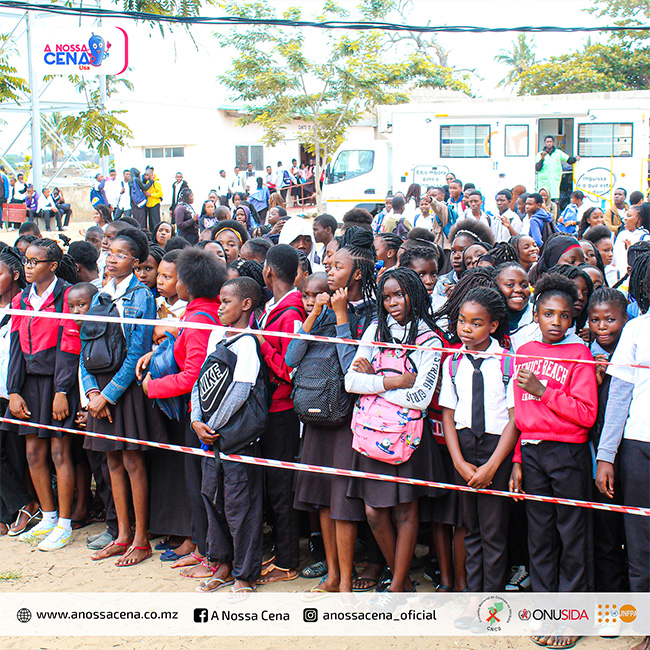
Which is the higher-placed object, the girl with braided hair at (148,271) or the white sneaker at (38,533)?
the girl with braided hair at (148,271)

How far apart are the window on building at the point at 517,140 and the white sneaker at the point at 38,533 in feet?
47.3

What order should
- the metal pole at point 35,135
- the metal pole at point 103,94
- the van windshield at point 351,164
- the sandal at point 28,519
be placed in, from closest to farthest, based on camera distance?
the sandal at point 28,519
the metal pole at point 103,94
the metal pole at point 35,135
the van windshield at point 351,164

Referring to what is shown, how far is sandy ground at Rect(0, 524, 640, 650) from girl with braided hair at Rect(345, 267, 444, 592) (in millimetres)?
363

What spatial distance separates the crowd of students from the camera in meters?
3.57

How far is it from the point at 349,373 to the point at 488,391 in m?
0.70

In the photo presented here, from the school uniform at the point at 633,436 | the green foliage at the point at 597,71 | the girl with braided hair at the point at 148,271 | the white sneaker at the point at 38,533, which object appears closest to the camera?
the school uniform at the point at 633,436

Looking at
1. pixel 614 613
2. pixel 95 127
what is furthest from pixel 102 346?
pixel 95 127

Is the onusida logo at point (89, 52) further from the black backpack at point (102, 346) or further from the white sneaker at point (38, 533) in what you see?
the white sneaker at point (38, 533)

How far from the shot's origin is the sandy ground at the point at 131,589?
11.7ft

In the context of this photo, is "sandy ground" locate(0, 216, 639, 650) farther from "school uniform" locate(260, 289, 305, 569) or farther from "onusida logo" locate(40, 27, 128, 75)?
"onusida logo" locate(40, 27, 128, 75)

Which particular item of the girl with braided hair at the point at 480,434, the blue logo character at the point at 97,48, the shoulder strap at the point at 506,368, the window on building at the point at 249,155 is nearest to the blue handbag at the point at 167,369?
the girl with braided hair at the point at 480,434

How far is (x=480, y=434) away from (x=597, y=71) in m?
32.5

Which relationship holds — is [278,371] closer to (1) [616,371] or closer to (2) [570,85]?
(1) [616,371]

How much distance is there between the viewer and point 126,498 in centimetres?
475
